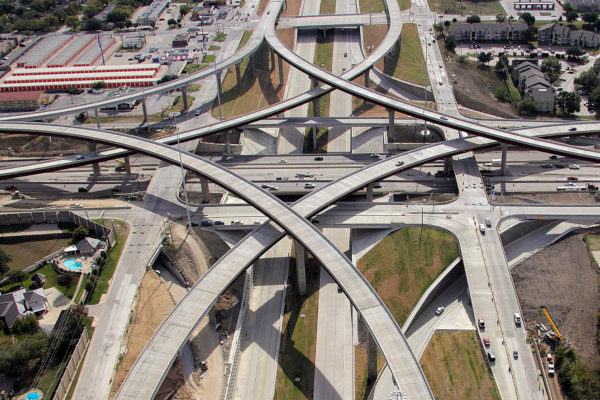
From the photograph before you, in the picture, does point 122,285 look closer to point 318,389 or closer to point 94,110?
point 318,389

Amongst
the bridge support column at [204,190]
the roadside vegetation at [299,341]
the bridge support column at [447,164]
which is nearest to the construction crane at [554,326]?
the roadside vegetation at [299,341]

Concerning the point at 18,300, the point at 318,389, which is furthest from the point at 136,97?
the point at 318,389

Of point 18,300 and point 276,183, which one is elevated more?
point 276,183

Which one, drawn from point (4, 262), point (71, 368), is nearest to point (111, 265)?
point (4, 262)

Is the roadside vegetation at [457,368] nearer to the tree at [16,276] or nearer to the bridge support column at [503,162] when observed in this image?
the bridge support column at [503,162]

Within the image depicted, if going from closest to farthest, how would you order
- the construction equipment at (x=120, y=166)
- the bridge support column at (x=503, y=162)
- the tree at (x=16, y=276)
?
1. the tree at (x=16, y=276)
2. the bridge support column at (x=503, y=162)
3. the construction equipment at (x=120, y=166)

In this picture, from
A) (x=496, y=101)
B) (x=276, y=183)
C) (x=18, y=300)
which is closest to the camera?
(x=18, y=300)
